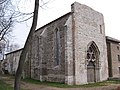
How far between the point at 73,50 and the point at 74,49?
0.18 meters

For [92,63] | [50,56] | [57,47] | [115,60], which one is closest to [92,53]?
[92,63]

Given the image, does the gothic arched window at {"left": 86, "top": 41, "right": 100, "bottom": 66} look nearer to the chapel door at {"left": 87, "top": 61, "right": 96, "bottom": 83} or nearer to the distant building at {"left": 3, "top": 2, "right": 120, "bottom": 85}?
the distant building at {"left": 3, "top": 2, "right": 120, "bottom": 85}

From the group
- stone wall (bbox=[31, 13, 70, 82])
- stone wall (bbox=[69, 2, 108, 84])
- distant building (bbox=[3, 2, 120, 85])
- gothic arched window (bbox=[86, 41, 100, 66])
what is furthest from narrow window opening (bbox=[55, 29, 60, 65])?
gothic arched window (bbox=[86, 41, 100, 66])

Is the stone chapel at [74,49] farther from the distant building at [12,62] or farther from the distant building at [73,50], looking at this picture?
the distant building at [12,62]

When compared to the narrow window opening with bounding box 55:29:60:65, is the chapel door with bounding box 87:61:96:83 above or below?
below

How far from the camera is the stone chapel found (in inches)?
→ 804

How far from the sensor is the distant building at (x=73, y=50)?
67.1 feet

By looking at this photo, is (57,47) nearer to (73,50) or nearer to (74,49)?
(73,50)

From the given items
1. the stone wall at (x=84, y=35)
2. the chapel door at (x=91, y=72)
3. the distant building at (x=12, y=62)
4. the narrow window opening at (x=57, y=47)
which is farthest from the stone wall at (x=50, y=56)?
the distant building at (x=12, y=62)

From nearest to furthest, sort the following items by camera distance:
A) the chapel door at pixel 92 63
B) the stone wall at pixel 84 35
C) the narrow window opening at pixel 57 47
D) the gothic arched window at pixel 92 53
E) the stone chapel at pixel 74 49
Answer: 1. the stone chapel at pixel 74 49
2. the stone wall at pixel 84 35
3. the narrow window opening at pixel 57 47
4. the chapel door at pixel 92 63
5. the gothic arched window at pixel 92 53

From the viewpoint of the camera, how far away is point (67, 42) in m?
20.4

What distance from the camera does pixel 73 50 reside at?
2058 cm

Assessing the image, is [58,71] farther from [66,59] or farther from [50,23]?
[50,23]

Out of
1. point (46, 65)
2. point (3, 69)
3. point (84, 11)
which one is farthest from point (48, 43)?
point (3, 69)
